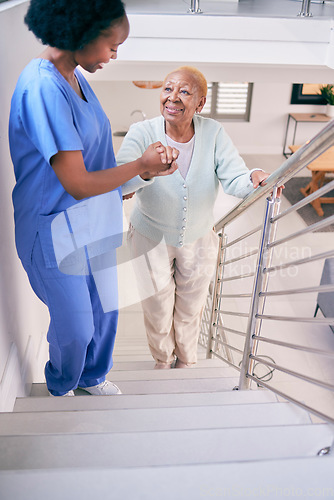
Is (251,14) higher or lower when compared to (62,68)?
higher

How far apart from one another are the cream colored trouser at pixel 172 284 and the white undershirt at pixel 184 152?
0.34 m

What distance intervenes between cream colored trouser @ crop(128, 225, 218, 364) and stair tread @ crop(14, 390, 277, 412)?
2.17 feet

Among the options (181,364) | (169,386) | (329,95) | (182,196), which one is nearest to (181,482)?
(169,386)

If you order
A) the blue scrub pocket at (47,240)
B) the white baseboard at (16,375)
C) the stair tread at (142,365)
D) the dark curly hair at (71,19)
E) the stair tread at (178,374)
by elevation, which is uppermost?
the dark curly hair at (71,19)

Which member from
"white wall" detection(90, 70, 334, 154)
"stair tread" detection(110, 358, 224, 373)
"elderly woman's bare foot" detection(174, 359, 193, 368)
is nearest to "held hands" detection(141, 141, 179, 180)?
"elderly woman's bare foot" detection(174, 359, 193, 368)

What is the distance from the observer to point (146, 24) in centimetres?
274

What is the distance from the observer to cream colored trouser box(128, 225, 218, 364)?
2111 millimetres

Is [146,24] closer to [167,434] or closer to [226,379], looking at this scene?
[226,379]

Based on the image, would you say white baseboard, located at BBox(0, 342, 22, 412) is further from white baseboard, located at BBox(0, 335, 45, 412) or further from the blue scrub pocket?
the blue scrub pocket

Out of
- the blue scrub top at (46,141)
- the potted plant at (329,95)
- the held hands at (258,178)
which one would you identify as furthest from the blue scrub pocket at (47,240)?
the potted plant at (329,95)

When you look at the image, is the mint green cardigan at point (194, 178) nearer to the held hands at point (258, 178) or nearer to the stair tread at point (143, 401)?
the held hands at point (258, 178)

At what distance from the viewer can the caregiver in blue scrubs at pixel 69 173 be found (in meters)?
1.09

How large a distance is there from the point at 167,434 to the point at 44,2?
3.11 ft

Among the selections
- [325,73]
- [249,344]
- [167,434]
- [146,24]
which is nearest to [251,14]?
[146,24]
